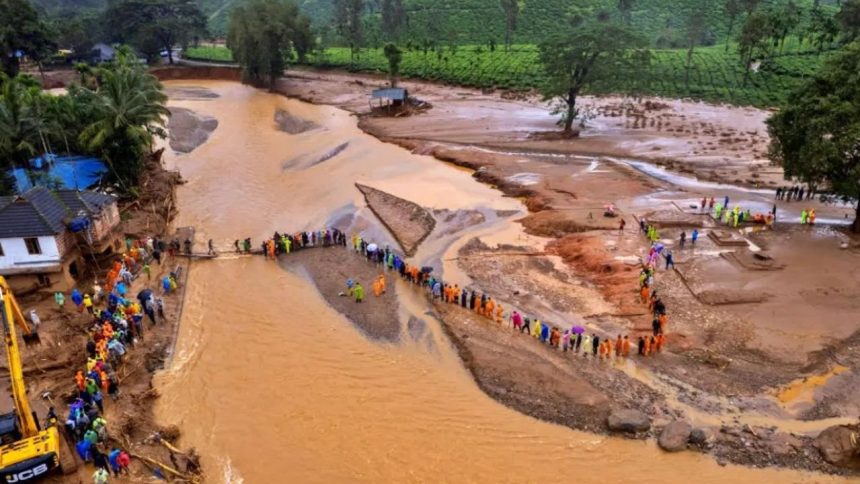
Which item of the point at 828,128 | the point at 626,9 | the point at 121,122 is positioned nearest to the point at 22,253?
the point at 121,122

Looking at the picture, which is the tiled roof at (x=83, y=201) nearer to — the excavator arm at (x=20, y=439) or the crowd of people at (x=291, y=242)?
the crowd of people at (x=291, y=242)

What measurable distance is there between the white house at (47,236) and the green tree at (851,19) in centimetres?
7397

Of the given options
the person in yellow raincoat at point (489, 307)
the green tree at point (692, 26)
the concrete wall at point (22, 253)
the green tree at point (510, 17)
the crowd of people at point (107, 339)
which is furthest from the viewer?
the green tree at point (510, 17)

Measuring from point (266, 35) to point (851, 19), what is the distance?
66.7 metres

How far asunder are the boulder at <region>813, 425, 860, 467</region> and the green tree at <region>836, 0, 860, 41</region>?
6152cm

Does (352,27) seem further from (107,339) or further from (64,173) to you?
(107,339)

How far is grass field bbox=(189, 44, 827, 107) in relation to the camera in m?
69.5

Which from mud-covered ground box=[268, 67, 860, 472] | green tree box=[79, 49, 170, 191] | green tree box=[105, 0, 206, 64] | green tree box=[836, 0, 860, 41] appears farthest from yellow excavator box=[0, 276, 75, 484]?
green tree box=[105, 0, 206, 64]

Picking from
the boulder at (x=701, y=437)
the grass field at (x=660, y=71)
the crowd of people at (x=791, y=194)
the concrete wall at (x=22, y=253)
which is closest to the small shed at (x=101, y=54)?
the grass field at (x=660, y=71)

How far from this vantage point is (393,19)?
102 meters

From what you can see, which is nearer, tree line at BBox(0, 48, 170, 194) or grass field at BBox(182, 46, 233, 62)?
tree line at BBox(0, 48, 170, 194)

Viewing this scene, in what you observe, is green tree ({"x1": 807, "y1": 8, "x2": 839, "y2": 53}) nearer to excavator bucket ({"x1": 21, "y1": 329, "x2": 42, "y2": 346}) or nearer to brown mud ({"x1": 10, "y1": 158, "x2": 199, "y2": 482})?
brown mud ({"x1": 10, "y1": 158, "x2": 199, "y2": 482})

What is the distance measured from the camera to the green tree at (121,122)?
36938 mm

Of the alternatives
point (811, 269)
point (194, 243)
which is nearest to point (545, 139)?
point (811, 269)
